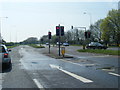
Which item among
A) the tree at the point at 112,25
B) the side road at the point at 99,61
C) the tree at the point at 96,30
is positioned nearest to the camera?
the side road at the point at 99,61

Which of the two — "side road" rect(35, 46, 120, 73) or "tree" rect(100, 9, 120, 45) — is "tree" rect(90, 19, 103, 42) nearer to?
"tree" rect(100, 9, 120, 45)

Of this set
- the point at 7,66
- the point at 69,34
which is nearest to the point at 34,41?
the point at 69,34

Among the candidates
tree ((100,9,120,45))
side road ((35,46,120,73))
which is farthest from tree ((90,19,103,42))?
side road ((35,46,120,73))

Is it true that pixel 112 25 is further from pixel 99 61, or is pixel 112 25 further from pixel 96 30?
pixel 99 61

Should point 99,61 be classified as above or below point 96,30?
below

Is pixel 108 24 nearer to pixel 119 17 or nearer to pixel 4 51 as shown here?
pixel 119 17

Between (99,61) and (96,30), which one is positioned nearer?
(99,61)

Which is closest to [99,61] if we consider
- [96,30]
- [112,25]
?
[112,25]

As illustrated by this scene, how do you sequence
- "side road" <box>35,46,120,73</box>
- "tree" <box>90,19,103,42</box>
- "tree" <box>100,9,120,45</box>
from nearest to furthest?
"side road" <box>35,46,120,73</box> < "tree" <box>100,9,120,45</box> < "tree" <box>90,19,103,42</box>

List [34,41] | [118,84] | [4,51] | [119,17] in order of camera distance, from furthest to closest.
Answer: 1. [34,41]
2. [119,17]
3. [4,51]
4. [118,84]

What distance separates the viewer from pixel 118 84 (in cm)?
746

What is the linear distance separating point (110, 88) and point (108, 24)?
6240 cm

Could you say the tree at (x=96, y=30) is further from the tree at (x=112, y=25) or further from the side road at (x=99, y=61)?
the side road at (x=99, y=61)

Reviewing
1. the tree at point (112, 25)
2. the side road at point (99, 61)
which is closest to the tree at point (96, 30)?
the tree at point (112, 25)
